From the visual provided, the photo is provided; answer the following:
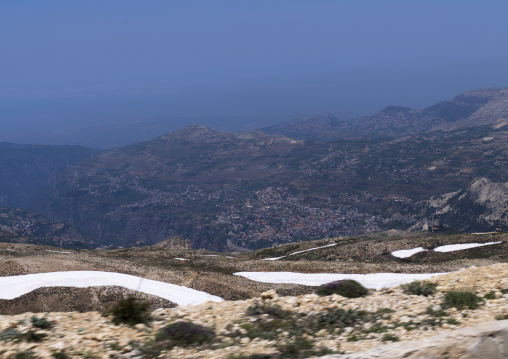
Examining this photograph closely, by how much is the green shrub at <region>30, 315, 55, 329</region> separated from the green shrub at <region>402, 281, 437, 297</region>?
49.1 feet

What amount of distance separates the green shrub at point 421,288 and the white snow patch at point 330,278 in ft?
34.3

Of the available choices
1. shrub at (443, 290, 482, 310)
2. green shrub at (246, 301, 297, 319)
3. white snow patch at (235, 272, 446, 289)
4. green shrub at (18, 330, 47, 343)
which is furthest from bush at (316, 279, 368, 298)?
white snow patch at (235, 272, 446, 289)

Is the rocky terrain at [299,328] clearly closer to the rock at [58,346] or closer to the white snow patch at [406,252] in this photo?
the rock at [58,346]

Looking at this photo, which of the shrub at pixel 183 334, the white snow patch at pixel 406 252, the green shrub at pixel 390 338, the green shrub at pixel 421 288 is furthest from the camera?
the white snow patch at pixel 406 252

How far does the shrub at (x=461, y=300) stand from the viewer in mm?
16641

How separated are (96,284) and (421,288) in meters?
21.4

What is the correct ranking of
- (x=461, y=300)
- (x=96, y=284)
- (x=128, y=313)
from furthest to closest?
(x=96, y=284), (x=461, y=300), (x=128, y=313)

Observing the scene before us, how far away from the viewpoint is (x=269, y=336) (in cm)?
1470

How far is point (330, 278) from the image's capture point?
1331 inches

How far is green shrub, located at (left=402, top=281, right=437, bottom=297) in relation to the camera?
1910 centimetres

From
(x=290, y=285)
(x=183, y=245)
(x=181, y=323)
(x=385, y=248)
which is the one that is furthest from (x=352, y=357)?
(x=183, y=245)

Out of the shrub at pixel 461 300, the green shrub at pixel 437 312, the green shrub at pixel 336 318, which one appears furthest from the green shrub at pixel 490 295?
the green shrub at pixel 336 318

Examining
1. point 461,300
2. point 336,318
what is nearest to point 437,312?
point 461,300

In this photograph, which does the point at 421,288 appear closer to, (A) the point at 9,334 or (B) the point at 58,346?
(B) the point at 58,346
